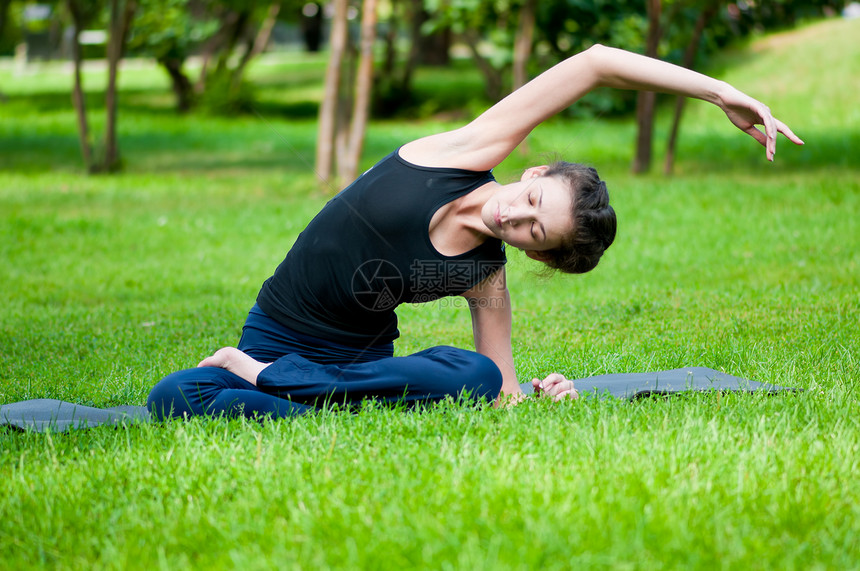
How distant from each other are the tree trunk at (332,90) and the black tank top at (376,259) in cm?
857

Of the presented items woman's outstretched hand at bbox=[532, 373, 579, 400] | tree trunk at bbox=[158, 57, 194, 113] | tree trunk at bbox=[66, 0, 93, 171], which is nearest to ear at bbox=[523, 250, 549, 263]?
woman's outstretched hand at bbox=[532, 373, 579, 400]

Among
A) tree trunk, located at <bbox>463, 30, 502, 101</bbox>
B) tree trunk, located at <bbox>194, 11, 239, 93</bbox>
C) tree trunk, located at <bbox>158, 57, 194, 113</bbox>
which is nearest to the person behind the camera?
tree trunk, located at <bbox>463, 30, 502, 101</bbox>

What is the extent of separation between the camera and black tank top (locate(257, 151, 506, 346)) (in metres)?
3.13

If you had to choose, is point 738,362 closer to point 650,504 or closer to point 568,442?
point 568,442

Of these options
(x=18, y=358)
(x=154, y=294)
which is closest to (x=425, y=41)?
(x=154, y=294)

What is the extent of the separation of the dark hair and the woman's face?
32 millimetres

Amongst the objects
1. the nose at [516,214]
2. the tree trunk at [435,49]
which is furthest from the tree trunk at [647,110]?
the tree trunk at [435,49]

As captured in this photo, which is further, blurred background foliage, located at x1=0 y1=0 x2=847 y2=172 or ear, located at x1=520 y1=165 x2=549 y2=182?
blurred background foliage, located at x1=0 y1=0 x2=847 y2=172

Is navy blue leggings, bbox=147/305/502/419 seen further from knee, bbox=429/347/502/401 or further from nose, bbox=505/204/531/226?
nose, bbox=505/204/531/226

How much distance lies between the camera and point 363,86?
11.3 m

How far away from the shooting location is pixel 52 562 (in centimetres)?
224

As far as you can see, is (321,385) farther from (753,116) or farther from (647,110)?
(647,110)

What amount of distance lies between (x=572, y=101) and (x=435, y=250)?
2.39 ft

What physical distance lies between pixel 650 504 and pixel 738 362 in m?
2.14
